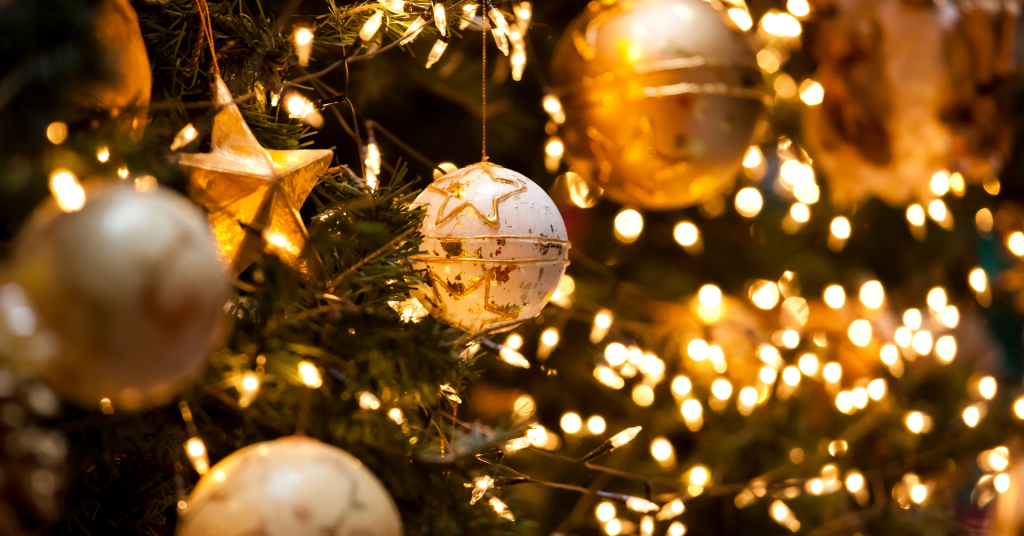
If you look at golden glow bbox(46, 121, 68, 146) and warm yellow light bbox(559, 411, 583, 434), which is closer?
golden glow bbox(46, 121, 68, 146)

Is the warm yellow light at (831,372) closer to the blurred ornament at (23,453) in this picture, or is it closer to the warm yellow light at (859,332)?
the warm yellow light at (859,332)

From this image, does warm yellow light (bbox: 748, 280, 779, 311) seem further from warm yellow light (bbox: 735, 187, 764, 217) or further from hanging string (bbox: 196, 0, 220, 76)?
hanging string (bbox: 196, 0, 220, 76)

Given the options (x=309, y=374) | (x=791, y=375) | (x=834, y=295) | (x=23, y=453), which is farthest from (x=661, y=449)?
(x=23, y=453)

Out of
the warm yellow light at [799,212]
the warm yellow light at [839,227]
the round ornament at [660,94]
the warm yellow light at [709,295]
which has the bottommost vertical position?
the warm yellow light at [709,295]

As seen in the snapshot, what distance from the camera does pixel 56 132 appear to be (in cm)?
35

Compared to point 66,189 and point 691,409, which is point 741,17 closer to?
point 691,409

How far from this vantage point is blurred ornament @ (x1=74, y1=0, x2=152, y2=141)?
0.36 m

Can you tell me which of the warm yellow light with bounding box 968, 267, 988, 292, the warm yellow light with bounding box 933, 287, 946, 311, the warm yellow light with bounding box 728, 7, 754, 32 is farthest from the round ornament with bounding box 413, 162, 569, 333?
the warm yellow light with bounding box 968, 267, 988, 292

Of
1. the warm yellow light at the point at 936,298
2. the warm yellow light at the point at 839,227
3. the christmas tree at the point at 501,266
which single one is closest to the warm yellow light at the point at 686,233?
the christmas tree at the point at 501,266

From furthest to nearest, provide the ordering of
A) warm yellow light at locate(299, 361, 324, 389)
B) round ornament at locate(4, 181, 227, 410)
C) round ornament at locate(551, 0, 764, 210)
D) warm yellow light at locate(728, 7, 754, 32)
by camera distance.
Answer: warm yellow light at locate(728, 7, 754, 32)
round ornament at locate(551, 0, 764, 210)
warm yellow light at locate(299, 361, 324, 389)
round ornament at locate(4, 181, 227, 410)

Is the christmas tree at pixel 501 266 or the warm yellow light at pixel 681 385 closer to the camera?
the christmas tree at pixel 501 266

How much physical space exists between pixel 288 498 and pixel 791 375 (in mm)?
1075

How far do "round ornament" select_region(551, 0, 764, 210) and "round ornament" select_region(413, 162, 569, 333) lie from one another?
230 millimetres

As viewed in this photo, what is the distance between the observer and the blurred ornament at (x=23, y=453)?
32cm
